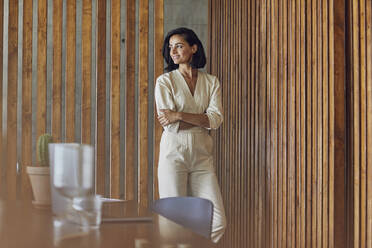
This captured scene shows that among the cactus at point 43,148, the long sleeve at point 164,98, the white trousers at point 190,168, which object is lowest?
the white trousers at point 190,168

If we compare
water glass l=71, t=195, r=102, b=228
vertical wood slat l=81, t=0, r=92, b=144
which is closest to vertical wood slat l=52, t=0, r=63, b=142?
vertical wood slat l=81, t=0, r=92, b=144

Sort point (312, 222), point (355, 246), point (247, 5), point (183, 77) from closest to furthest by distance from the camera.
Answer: point (355, 246), point (312, 222), point (183, 77), point (247, 5)

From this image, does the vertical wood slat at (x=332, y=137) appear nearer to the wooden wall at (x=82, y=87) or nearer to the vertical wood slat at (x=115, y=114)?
the wooden wall at (x=82, y=87)

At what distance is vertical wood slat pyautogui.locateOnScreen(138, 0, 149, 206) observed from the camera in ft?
14.5

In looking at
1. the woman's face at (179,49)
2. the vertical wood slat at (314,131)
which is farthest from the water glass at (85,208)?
the woman's face at (179,49)

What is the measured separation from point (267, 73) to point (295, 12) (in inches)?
24.9

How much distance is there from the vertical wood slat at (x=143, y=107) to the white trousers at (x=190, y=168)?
60 cm

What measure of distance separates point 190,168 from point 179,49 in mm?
940

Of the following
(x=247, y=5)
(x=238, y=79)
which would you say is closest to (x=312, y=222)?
(x=238, y=79)

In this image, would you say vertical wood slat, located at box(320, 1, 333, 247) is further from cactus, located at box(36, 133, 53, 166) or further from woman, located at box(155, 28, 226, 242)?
cactus, located at box(36, 133, 53, 166)

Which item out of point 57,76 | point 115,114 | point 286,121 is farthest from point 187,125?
point 57,76

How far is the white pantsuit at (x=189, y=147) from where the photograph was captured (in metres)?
3.79

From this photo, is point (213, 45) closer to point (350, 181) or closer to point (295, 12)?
point (295, 12)

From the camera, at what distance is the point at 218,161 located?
5297mm
